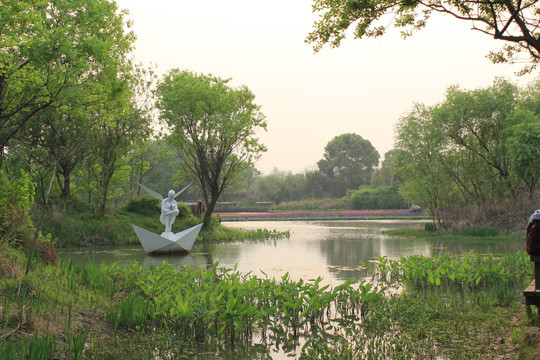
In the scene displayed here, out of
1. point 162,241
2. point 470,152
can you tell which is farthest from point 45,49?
point 470,152

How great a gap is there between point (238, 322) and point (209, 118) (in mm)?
18781

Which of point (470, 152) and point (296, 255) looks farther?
point (470, 152)

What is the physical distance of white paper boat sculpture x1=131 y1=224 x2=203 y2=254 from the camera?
1582 centimetres

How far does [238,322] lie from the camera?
5980 mm

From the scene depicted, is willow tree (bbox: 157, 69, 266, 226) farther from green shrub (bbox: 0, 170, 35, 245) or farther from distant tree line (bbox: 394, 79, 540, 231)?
green shrub (bbox: 0, 170, 35, 245)

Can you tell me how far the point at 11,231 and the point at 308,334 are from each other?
18.8ft

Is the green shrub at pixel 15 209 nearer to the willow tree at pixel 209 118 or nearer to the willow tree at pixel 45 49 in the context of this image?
the willow tree at pixel 45 49

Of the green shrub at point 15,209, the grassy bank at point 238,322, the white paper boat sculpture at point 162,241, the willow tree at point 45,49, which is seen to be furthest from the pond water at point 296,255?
the willow tree at point 45,49

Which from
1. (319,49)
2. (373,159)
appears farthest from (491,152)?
(373,159)

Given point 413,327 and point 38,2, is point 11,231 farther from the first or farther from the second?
point 413,327

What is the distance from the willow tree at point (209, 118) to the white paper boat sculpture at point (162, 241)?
319 inches

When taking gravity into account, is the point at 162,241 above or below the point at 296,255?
above

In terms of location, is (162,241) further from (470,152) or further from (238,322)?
(470,152)

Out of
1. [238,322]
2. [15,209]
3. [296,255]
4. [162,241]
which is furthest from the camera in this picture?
[296,255]
